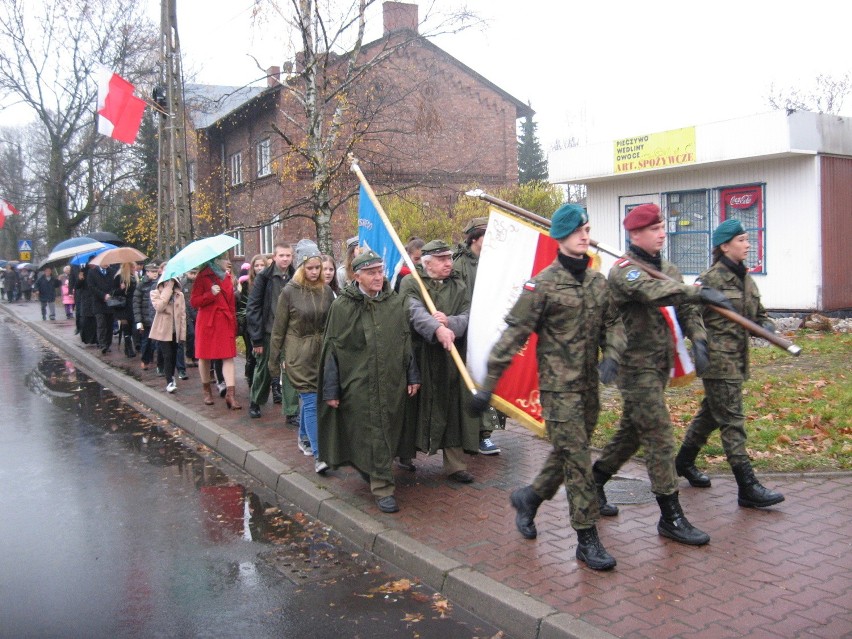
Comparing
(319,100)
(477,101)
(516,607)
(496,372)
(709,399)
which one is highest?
(477,101)

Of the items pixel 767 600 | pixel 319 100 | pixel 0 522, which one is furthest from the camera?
pixel 319 100

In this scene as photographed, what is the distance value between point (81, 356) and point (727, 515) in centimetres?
1422

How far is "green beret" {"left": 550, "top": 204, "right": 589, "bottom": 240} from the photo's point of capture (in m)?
4.64

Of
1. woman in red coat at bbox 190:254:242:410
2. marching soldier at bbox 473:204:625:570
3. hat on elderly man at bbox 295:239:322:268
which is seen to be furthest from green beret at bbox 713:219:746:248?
woman in red coat at bbox 190:254:242:410

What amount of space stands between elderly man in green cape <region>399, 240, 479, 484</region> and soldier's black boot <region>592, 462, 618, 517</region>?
1.23 metres

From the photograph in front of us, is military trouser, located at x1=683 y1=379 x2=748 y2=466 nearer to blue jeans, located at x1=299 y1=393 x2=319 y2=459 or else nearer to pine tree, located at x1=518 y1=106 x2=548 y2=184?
blue jeans, located at x1=299 y1=393 x2=319 y2=459

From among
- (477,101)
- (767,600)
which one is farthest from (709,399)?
(477,101)

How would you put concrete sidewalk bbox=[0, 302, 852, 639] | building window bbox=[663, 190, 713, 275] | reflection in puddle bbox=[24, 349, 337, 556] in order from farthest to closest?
1. building window bbox=[663, 190, 713, 275]
2. reflection in puddle bbox=[24, 349, 337, 556]
3. concrete sidewalk bbox=[0, 302, 852, 639]

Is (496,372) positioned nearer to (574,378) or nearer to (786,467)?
(574,378)

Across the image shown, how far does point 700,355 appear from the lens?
489 cm

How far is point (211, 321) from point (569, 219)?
246 inches

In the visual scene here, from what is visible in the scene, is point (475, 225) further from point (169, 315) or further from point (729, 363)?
point (169, 315)

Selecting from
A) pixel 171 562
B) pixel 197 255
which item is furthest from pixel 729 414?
pixel 197 255

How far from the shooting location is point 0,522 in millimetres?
6113
